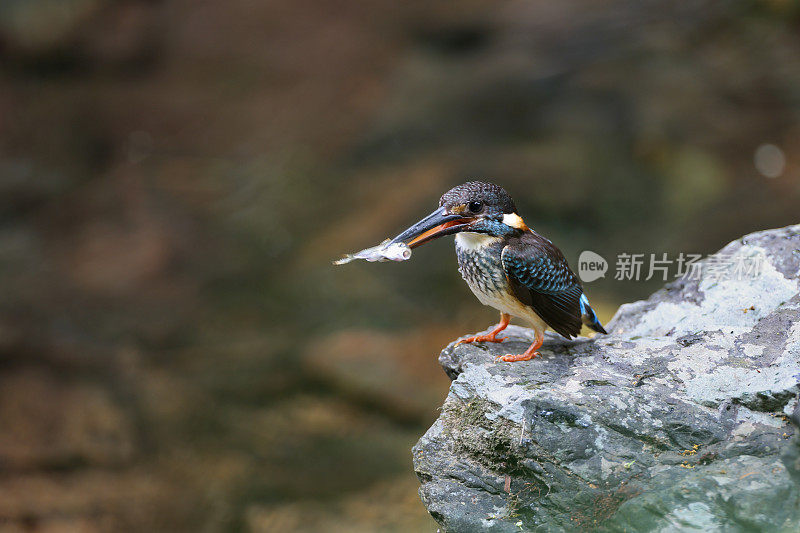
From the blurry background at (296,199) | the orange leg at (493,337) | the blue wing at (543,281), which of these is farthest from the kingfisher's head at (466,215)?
the blurry background at (296,199)

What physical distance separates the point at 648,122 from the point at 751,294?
442 cm

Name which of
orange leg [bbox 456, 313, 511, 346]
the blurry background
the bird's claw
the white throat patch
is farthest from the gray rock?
the blurry background

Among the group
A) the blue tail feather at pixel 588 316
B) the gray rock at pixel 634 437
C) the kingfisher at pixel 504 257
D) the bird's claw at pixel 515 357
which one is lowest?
the gray rock at pixel 634 437

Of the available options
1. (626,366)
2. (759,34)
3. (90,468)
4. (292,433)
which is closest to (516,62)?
(759,34)

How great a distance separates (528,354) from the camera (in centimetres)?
321

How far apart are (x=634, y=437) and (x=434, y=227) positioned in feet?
3.76

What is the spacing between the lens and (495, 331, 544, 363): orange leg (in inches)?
125

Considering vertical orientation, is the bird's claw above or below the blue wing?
below

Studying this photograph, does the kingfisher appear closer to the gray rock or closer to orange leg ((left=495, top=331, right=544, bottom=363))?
orange leg ((left=495, top=331, right=544, bottom=363))

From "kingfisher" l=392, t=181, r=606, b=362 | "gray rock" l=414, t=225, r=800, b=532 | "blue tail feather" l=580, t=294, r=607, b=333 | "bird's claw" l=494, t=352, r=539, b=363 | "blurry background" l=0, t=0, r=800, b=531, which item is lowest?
"gray rock" l=414, t=225, r=800, b=532

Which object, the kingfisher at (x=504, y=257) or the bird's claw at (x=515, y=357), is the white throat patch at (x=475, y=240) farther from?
the bird's claw at (x=515, y=357)

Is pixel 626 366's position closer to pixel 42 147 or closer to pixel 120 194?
pixel 120 194

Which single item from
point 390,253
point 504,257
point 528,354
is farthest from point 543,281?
point 390,253

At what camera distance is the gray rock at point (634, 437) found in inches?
93.4
